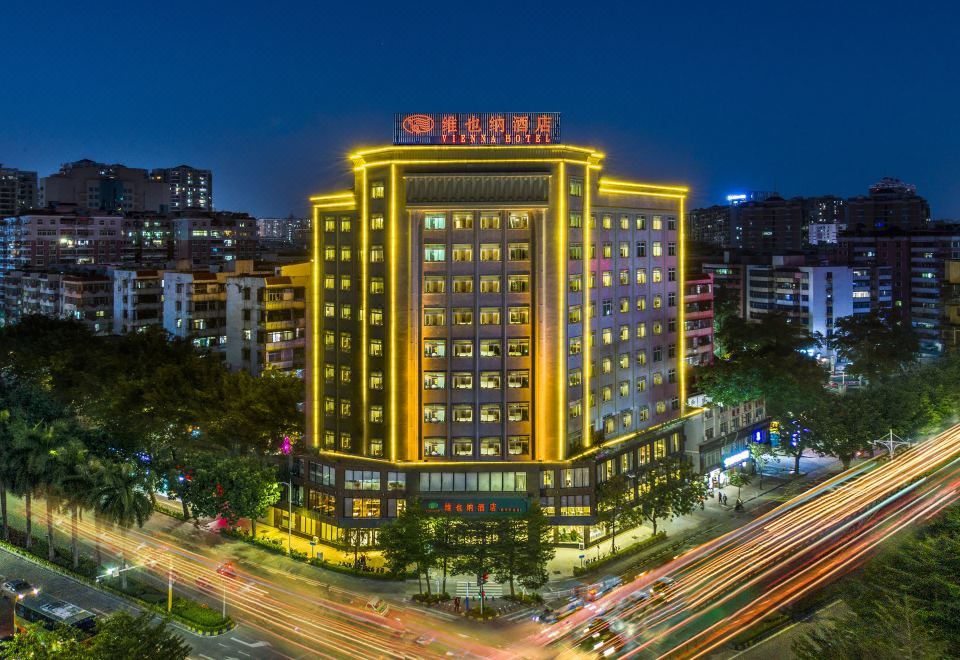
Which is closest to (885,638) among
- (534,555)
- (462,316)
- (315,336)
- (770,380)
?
(534,555)

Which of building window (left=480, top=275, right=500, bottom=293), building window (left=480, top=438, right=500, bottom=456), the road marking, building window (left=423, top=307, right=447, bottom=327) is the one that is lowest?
the road marking

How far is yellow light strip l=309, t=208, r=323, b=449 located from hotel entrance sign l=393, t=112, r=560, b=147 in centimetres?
963

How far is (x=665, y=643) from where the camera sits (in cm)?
3956

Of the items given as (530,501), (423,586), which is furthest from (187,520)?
(530,501)

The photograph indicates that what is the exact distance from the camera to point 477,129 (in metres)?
56.3

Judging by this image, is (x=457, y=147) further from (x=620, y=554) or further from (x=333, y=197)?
(x=620, y=554)

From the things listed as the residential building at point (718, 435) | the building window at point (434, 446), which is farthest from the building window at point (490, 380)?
the residential building at point (718, 435)

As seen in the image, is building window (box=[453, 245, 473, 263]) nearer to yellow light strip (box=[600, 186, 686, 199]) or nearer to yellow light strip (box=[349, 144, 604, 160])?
yellow light strip (box=[349, 144, 604, 160])

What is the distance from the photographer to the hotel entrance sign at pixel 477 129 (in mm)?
56125

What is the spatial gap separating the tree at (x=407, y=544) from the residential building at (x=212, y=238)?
11617 cm

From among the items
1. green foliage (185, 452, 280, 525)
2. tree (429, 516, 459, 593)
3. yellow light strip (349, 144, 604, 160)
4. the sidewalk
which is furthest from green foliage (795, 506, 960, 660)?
green foliage (185, 452, 280, 525)

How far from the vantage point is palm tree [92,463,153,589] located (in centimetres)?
4844

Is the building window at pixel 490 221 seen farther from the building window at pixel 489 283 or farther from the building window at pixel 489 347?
the building window at pixel 489 347

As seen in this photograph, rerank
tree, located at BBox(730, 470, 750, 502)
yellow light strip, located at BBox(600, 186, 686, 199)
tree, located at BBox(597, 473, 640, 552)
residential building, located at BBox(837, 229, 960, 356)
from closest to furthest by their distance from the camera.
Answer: tree, located at BBox(597, 473, 640, 552) → yellow light strip, located at BBox(600, 186, 686, 199) → tree, located at BBox(730, 470, 750, 502) → residential building, located at BBox(837, 229, 960, 356)
